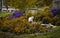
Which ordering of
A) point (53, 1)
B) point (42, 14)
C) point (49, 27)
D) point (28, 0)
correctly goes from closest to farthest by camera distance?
1. point (49, 27)
2. point (28, 0)
3. point (42, 14)
4. point (53, 1)

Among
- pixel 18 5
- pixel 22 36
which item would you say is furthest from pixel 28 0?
pixel 22 36

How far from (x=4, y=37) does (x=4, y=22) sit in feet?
6.13

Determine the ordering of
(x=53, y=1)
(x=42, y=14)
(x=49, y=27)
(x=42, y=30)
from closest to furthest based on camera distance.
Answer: (x=42, y=30), (x=49, y=27), (x=42, y=14), (x=53, y=1)

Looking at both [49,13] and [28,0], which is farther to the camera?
[49,13]

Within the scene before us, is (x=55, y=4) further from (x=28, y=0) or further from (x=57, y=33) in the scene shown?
(x=57, y=33)

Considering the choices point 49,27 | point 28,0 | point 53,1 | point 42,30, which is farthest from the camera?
point 53,1

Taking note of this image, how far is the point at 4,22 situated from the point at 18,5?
197 centimetres

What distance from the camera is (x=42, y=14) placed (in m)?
12.8

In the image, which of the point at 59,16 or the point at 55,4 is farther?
the point at 55,4

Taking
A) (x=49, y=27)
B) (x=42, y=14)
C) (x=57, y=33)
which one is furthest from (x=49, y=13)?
(x=57, y=33)

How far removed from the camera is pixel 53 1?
1551cm

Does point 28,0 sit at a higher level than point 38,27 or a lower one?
higher

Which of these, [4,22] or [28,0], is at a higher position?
[28,0]

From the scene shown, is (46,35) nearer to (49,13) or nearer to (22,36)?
(22,36)
